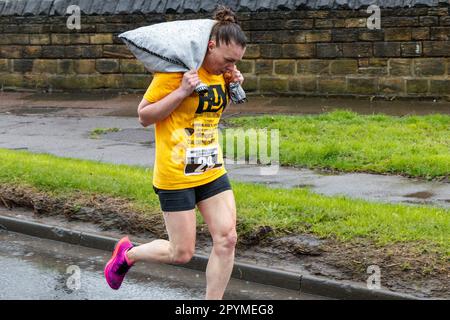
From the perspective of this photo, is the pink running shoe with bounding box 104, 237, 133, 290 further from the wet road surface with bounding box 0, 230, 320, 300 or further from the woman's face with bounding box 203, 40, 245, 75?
the woman's face with bounding box 203, 40, 245, 75

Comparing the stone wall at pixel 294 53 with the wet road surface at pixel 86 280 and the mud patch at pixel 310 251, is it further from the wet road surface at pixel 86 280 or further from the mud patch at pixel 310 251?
the wet road surface at pixel 86 280

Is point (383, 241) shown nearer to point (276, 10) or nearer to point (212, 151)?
point (212, 151)

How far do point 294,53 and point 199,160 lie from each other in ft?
30.9

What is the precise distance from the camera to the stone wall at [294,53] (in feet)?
45.2

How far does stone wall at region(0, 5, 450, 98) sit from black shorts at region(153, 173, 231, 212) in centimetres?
886

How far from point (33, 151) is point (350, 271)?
628 cm

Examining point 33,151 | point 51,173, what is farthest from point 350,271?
point 33,151

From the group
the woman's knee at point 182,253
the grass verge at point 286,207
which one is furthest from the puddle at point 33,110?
the woman's knee at point 182,253

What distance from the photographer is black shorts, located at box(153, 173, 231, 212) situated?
550cm

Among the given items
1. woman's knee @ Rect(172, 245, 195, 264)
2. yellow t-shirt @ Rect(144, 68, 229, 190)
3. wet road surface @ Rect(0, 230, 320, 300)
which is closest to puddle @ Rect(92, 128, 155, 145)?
wet road surface @ Rect(0, 230, 320, 300)

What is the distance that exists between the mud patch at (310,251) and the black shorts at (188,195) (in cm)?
139

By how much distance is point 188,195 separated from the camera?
217 inches

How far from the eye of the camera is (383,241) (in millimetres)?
6766

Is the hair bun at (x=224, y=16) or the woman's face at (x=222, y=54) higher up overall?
the hair bun at (x=224, y=16)
